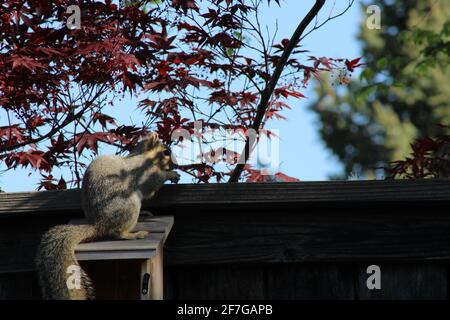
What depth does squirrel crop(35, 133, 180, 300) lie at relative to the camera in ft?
9.79

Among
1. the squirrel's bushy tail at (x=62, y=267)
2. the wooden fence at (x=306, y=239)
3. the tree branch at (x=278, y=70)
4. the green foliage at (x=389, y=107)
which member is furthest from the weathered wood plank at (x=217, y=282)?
the green foliage at (x=389, y=107)

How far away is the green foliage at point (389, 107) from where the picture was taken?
23672 millimetres

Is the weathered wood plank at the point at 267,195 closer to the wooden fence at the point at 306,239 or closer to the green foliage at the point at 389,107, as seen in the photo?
the wooden fence at the point at 306,239

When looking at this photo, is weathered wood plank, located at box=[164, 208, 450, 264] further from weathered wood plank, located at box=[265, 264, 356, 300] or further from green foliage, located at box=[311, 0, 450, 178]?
green foliage, located at box=[311, 0, 450, 178]

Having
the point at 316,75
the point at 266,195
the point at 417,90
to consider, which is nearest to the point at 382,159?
the point at 417,90

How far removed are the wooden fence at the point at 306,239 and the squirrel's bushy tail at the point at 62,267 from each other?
0.97 ft

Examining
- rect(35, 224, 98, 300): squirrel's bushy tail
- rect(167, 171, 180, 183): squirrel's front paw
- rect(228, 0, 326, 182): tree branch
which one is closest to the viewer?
rect(35, 224, 98, 300): squirrel's bushy tail

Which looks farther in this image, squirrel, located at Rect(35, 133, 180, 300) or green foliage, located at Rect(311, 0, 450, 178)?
green foliage, located at Rect(311, 0, 450, 178)

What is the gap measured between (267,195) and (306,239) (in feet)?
0.80

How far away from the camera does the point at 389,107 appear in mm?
24953

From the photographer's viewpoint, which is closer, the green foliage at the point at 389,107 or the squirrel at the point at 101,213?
the squirrel at the point at 101,213


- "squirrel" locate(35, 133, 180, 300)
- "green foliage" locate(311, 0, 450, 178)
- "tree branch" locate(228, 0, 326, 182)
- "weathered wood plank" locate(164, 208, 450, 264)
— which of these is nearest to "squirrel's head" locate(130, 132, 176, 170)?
"squirrel" locate(35, 133, 180, 300)

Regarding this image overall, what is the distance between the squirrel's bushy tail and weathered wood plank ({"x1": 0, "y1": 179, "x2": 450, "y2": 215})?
0.29 m

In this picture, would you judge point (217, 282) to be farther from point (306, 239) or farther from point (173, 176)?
point (173, 176)
